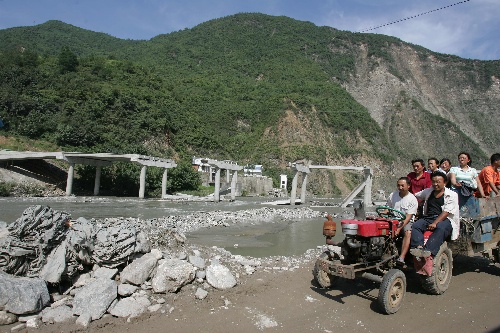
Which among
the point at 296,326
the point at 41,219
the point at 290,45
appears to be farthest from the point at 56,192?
the point at 290,45

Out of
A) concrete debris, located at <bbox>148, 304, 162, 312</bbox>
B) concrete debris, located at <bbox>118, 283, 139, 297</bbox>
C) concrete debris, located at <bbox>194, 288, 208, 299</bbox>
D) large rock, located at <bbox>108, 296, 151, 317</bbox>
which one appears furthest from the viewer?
concrete debris, located at <bbox>194, 288, 208, 299</bbox>

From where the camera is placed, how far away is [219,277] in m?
6.05

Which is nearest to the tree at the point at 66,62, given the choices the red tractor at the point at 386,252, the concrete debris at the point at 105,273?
the concrete debris at the point at 105,273

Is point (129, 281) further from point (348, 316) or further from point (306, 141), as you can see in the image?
point (306, 141)

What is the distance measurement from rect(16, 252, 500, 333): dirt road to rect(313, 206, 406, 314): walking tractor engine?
1.20 feet

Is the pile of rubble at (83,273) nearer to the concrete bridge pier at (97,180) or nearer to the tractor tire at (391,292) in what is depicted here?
the tractor tire at (391,292)

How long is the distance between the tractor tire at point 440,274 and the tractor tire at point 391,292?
2.35 feet

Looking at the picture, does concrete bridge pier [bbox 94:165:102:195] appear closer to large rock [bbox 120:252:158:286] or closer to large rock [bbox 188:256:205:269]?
large rock [bbox 188:256:205:269]

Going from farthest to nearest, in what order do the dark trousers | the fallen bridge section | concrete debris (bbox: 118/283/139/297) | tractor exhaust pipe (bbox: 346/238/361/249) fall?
the fallen bridge section, the dark trousers, concrete debris (bbox: 118/283/139/297), tractor exhaust pipe (bbox: 346/238/361/249)

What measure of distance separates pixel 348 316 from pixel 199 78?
7050cm

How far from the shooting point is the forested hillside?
4041 cm

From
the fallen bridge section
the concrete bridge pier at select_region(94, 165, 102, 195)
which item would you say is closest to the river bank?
the fallen bridge section

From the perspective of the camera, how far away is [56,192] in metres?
29.3

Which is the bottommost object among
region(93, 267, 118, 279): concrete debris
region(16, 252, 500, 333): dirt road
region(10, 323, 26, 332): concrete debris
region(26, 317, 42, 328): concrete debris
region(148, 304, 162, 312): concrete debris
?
region(10, 323, 26, 332): concrete debris
